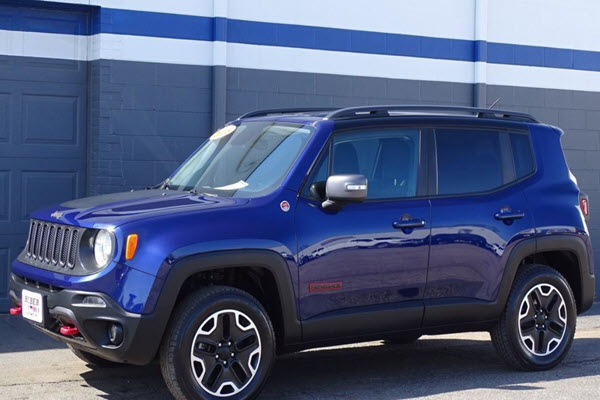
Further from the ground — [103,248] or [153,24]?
[153,24]

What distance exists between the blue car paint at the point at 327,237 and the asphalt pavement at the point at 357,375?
2.07 feet

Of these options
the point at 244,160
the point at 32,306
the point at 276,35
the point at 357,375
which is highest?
the point at 276,35

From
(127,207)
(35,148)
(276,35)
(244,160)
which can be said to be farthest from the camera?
(276,35)

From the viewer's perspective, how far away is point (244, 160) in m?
7.04

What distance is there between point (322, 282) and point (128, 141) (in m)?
4.36

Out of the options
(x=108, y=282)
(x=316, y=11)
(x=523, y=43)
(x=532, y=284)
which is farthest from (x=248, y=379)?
(x=523, y=43)

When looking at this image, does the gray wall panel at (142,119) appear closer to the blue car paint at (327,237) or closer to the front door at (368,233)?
the blue car paint at (327,237)

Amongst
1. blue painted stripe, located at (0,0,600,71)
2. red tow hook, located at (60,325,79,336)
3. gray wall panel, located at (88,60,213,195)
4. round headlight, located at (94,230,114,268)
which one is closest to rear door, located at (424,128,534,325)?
round headlight, located at (94,230,114,268)

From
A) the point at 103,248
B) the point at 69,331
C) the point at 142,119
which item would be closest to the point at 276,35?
the point at 142,119

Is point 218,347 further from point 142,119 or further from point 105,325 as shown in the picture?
point 142,119

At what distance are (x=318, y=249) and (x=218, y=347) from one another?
890 mm

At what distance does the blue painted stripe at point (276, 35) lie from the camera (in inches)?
404

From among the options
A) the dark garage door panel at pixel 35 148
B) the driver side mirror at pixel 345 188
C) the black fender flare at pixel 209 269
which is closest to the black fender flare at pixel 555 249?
the driver side mirror at pixel 345 188

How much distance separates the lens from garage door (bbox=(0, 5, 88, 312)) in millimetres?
10141
